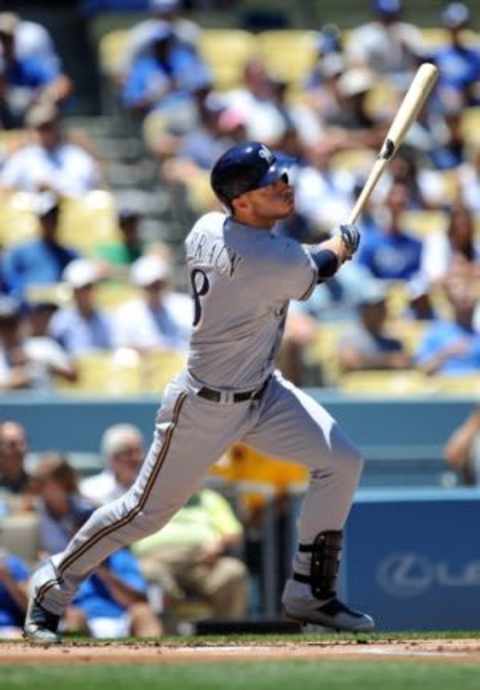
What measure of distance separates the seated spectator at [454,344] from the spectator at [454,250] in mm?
741

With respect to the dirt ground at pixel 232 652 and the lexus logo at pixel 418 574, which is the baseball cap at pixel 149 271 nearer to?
the lexus logo at pixel 418 574

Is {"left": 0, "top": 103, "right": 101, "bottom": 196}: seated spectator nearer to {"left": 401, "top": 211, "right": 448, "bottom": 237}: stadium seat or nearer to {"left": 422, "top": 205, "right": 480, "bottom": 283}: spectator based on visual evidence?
{"left": 401, "top": 211, "right": 448, "bottom": 237}: stadium seat

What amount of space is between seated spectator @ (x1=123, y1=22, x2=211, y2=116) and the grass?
8312 mm

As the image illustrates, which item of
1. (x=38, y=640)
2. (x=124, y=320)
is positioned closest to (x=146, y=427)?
(x=124, y=320)

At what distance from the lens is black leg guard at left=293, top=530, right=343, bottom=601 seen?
8000mm

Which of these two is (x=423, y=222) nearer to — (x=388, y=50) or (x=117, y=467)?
(x=388, y=50)

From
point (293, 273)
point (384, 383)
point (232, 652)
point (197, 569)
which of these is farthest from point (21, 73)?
point (232, 652)

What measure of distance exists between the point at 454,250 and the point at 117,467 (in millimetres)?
4164

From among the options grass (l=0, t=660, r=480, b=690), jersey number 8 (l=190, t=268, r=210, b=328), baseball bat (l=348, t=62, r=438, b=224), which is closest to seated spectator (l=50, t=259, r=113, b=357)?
baseball bat (l=348, t=62, r=438, b=224)

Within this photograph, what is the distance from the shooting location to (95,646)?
7.94 metres

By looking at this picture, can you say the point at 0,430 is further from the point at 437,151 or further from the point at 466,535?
the point at 437,151

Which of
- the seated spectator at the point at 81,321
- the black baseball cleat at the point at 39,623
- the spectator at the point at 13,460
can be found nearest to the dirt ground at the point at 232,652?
the black baseball cleat at the point at 39,623

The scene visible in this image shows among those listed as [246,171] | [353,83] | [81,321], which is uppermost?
[353,83]

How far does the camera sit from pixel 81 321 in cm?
1244
